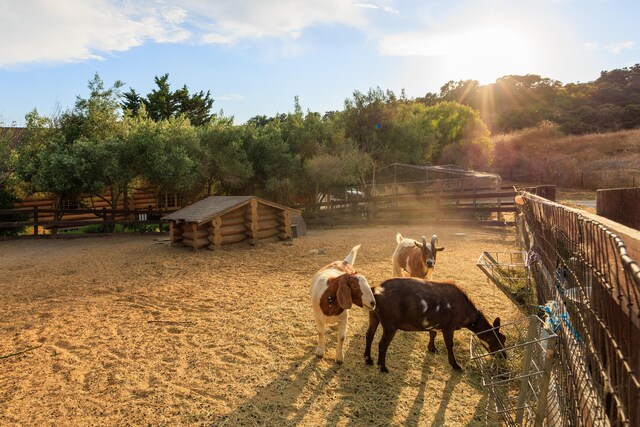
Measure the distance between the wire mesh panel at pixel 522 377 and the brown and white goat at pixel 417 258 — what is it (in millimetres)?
1862

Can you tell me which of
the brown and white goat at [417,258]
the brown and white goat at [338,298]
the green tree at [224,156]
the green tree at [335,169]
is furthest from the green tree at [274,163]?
the brown and white goat at [338,298]

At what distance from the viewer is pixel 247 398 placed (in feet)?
15.4

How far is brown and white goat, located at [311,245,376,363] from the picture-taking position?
17.4 ft

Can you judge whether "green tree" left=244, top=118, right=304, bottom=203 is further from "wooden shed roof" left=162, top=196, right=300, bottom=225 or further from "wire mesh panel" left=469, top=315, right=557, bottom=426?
"wire mesh panel" left=469, top=315, right=557, bottom=426

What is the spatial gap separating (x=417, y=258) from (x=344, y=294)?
3.21 metres

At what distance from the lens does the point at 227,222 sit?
14562mm

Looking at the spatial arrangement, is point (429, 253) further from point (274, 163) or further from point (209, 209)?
point (274, 163)

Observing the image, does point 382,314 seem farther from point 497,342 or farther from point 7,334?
point 7,334

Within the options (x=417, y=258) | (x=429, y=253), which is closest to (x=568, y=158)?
(x=417, y=258)

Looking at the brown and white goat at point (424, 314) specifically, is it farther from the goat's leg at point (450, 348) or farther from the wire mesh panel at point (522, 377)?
the wire mesh panel at point (522, 377)

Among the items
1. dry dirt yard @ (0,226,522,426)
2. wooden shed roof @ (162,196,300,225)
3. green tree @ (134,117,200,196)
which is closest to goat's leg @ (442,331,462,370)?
dry dirt yard @ (0,226,522,426)

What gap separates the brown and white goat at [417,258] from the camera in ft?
25.3

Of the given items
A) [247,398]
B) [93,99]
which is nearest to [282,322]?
[247,398]

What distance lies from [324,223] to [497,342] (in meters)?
17.6
